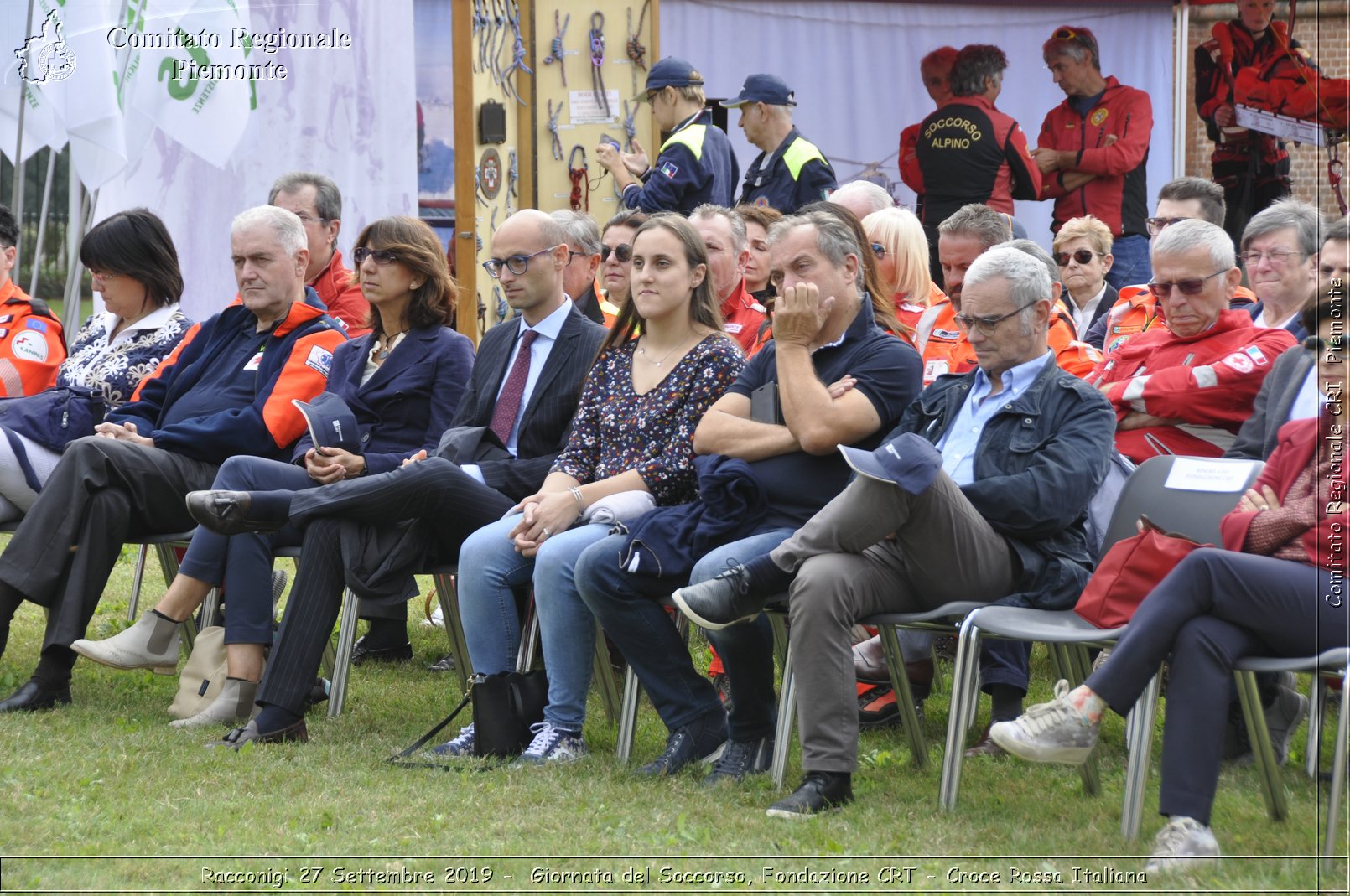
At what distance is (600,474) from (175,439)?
1.53m

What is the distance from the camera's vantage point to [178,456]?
5098 mm

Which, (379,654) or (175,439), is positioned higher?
(175,439)

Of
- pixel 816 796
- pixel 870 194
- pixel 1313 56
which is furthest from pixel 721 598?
pixel 1313 56

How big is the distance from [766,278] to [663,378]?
5.95 ft

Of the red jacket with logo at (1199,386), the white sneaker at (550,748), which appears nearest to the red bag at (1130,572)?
the red jacket with logo at (1199,386)

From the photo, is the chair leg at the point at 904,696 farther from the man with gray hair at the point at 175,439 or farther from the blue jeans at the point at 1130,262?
the blue jeans at the point at 1130,262

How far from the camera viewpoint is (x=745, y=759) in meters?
4.06

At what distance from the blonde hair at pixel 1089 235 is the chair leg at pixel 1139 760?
3.14 meters

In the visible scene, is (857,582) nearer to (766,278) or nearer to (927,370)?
(927,370)

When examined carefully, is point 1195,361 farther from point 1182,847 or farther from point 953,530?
point 1182,847

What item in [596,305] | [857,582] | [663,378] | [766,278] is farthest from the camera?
[766,278]

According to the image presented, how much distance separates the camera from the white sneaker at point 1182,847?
3.05 m

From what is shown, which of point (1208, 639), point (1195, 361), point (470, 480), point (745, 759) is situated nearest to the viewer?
point (1208, 639)

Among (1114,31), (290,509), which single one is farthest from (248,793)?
(1114,31)
